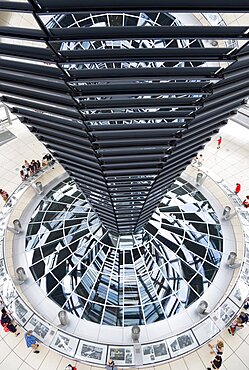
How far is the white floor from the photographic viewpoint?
39.5ft

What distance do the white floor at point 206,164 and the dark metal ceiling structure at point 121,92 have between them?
220 inches

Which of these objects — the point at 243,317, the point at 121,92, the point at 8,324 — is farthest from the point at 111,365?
the point at 121,92

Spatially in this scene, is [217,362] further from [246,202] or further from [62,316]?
[246,202]

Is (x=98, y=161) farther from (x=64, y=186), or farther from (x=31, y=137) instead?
(x=31, y=137)

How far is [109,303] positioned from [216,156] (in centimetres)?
1170

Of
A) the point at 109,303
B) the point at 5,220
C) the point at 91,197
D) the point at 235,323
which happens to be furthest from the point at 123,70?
the point at 5,220

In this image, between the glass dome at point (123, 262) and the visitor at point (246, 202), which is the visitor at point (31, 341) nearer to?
the glass dome at point (123, 262)

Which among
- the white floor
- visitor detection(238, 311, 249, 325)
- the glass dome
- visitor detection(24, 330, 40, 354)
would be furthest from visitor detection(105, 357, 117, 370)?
visitor detection(238, 311, 249, 325)

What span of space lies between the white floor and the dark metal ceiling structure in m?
5.59

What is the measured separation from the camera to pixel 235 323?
13.0 meters

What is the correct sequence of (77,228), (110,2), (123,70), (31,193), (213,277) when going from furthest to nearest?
(31,193) < (77,228) < (213,277) < (123,70) < (110,2)

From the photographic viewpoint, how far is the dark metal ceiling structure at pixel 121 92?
4430 mm

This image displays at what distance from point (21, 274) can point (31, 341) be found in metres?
2.58

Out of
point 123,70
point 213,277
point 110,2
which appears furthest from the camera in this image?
point 213,277
